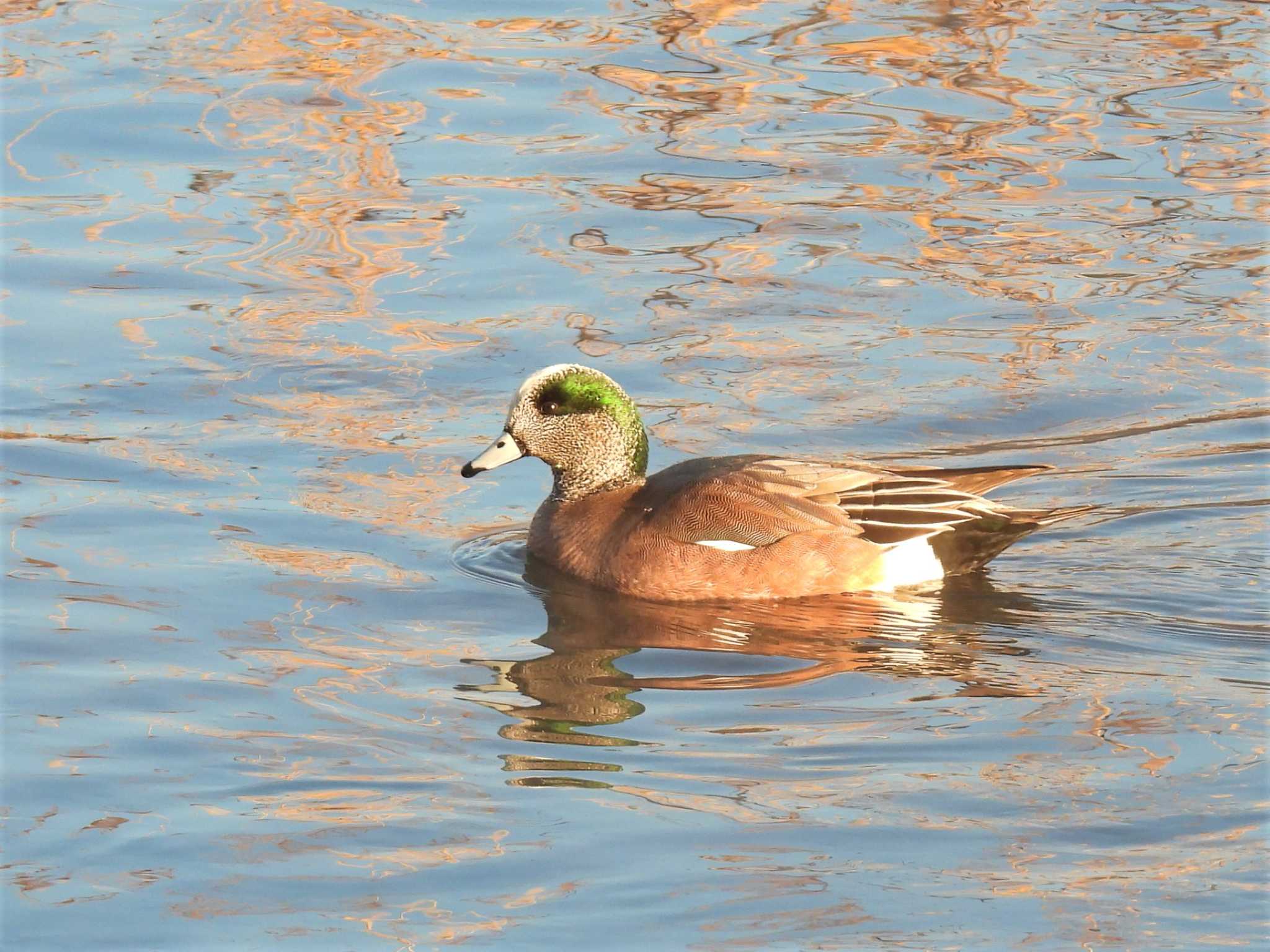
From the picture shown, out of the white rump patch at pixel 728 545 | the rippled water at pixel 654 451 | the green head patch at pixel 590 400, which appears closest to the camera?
the rippled water at pixel 654 451

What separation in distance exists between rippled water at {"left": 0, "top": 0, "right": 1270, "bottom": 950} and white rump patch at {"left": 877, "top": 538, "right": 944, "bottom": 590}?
92mm

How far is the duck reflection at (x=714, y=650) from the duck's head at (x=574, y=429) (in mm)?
393

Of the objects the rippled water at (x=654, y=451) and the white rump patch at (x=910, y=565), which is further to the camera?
the white rump patch at (x=910, y=565)

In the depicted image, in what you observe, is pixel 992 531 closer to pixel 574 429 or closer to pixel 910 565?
Answer: pixel 910 565

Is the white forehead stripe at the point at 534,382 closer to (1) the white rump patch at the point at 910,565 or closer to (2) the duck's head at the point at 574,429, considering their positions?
(2) the duck's head at the point at 574,429

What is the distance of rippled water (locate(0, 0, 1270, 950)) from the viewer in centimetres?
474

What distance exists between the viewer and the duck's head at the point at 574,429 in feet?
23.9

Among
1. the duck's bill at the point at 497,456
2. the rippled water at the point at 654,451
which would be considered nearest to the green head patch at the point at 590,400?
the duck's bill at the point at 497,456

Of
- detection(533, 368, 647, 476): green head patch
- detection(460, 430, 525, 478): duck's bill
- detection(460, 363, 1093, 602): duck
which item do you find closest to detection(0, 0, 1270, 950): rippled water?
detection(460, 363, 1093, 602): duck

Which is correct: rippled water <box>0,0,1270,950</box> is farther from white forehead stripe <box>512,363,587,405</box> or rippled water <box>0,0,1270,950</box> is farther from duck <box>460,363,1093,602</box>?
white forehead stripe <box>512,363,587,405</box>

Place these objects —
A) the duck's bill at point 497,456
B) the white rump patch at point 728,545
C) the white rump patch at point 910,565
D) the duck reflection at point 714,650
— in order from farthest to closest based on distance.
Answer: the duck's bill at point 497,456 → the white rump patch at point 910,565 → the white rump patch at point 728,545 → the duck reflection at point 714,650

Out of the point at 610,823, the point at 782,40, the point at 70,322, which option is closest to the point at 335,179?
the point at 70,322

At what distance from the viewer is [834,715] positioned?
18.6 ft

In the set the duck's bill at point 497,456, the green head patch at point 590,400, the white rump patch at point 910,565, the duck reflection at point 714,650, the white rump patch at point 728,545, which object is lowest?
the duck reflection at point 714,650
